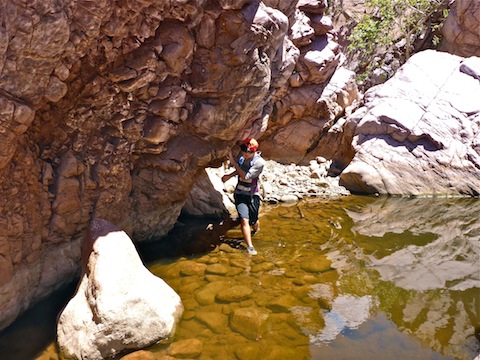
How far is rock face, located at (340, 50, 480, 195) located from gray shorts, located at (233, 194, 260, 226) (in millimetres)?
5194

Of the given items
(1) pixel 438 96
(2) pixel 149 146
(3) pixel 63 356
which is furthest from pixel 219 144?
(1) pixel 438 96

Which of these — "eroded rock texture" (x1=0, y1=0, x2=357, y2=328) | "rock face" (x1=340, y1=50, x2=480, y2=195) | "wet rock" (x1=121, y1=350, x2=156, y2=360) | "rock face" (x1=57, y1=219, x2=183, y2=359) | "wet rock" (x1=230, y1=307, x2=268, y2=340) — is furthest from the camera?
"rock face" (x1=340, y1=50, x2=480, y2=195)

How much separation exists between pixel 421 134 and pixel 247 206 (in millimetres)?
7393

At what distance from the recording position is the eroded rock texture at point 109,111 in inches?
172

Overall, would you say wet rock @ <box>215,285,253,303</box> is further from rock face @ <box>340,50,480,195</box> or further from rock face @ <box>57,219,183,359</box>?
rock face @ <box>340,50,480,195</box>

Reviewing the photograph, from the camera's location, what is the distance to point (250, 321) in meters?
4.67

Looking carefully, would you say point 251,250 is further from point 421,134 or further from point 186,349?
point 421,134

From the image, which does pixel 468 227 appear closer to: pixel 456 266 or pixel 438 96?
pixel 456 266

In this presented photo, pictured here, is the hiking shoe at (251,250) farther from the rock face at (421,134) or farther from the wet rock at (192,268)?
the rock face at (421,134)

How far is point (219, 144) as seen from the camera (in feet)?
24.3

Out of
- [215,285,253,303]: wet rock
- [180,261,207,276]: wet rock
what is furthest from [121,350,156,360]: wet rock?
[180,261,207,276]: wet rock

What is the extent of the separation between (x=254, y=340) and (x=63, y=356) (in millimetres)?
2229

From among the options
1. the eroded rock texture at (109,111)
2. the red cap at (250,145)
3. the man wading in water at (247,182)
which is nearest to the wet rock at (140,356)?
the eroded rock texture at (109,111)

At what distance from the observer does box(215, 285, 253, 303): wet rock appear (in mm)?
5196
